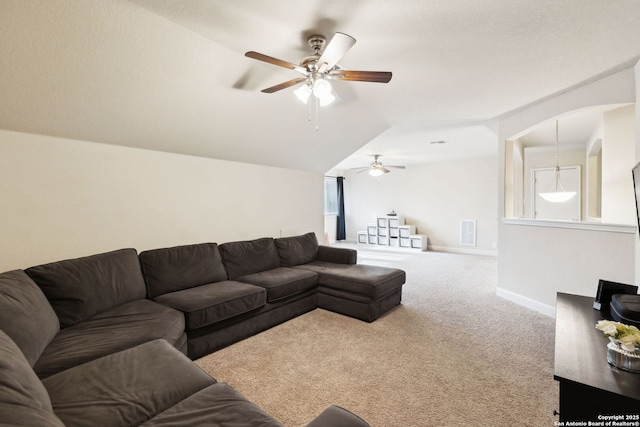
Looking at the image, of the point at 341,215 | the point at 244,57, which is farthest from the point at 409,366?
the point at 341,215

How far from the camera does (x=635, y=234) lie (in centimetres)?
254

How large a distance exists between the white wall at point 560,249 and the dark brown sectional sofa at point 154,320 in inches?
62.5

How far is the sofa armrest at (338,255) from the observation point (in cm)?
400

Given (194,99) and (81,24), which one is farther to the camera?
(194,99)

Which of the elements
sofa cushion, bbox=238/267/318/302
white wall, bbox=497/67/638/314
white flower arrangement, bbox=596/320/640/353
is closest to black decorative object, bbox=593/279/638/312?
white flower arrangement, bbox=596/320/640/353

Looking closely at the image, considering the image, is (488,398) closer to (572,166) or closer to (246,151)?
(246,151)

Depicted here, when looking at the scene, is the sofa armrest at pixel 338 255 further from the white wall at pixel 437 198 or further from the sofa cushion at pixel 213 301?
the white wall at pixel 437 198

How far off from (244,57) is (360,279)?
2405 mm

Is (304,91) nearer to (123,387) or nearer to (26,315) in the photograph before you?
(123,387)

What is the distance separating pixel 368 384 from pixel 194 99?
2.78 m

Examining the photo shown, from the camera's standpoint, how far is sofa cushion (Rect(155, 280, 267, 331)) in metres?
2.29

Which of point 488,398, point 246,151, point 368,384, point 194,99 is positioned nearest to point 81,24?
point 194,99

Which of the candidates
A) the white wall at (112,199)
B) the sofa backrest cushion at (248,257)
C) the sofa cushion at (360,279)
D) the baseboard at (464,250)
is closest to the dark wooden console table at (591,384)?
the sofa cushion at (360,279)

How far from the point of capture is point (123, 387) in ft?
4.27
